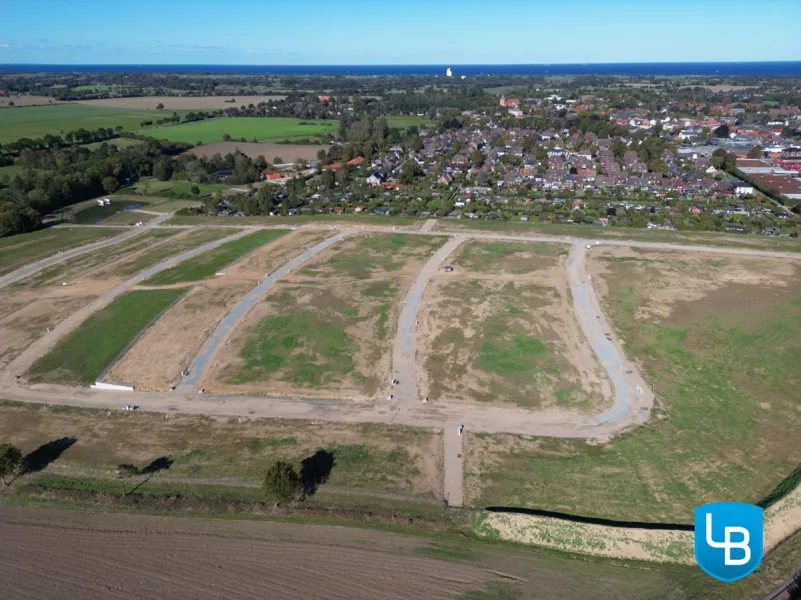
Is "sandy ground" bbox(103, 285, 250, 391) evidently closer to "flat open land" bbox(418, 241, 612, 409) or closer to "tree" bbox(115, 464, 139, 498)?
"tree" bbox(115, 464, 139, 498)

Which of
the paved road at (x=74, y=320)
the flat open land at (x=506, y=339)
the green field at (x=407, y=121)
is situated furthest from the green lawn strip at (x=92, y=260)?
the green field at (x=407, y=121)

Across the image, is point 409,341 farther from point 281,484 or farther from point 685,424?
point 685,424

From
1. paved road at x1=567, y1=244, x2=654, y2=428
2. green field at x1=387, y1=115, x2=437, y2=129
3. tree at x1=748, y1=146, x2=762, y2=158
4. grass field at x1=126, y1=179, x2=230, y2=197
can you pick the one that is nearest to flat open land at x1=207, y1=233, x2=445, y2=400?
paved road at x1=567, y1=244, x2=654, y2=428

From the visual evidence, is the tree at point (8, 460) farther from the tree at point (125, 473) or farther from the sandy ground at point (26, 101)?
the sandy ground at point (26, 101)

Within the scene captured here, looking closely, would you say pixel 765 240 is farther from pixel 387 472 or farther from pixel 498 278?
pixel 387 472

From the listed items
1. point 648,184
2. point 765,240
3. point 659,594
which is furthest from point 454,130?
point 659,594

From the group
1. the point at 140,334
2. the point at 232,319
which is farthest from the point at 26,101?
the point at 232,319
